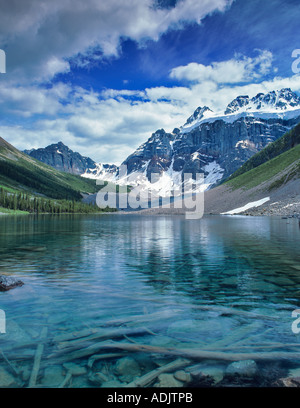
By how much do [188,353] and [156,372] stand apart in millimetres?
1608

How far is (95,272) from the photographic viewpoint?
23.4 metres

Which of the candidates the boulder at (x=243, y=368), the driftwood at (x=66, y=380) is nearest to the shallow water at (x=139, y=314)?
the driftwood at (x=66, y=380)

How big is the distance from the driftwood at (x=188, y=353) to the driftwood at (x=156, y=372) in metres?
0.44

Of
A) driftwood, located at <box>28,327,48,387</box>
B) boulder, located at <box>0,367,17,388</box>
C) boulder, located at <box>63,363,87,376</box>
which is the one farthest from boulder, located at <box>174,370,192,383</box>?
boulder, located at <box>0,367,17,388</box>

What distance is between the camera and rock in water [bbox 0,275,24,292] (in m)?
17.7

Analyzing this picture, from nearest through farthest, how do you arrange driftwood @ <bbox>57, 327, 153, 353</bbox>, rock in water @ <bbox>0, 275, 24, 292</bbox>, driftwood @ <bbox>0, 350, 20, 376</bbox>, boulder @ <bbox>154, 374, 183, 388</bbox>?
1. boulder @ <bbox>154, 374, 183, 388</bbox>
2. driftwood @ <bbox>0, 350, 20, 376</bbox>
3. driftwood @ <bbox>57, 327, 153, 353</bbox>
4. rock in water @ <bbox>0, 275, 24, 292</bbox>

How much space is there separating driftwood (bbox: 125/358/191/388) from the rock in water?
1309 cm

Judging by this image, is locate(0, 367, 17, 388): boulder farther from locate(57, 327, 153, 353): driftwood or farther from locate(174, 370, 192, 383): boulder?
locate(174, 370, 192, 383): boulder

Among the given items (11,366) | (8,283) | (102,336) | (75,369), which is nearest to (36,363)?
(11,366)

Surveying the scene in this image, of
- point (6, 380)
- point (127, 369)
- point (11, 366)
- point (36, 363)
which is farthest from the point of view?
point (36, 363)

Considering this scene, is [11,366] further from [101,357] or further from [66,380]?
[101,357]

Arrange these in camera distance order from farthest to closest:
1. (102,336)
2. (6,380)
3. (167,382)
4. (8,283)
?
1. (8,283)
2. (102,336)
3. (6,380)
4. (167,382)

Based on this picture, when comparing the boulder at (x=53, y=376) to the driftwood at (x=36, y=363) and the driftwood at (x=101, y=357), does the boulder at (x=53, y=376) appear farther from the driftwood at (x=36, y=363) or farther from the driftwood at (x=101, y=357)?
the driftwood at (x=101, y=357)

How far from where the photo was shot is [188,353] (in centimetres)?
941
